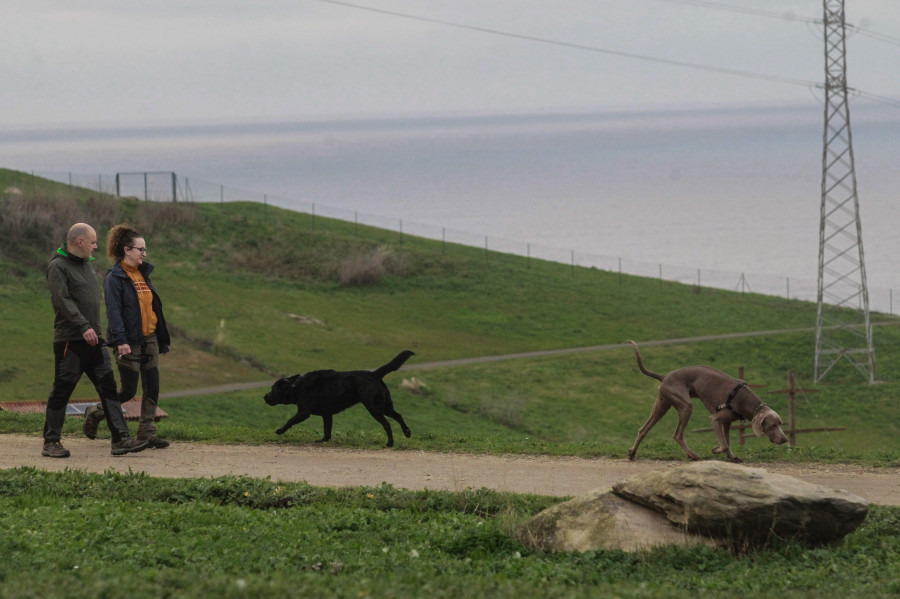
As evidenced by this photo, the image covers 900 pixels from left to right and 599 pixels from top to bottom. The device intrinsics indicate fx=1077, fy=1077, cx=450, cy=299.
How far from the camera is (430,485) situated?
12992mm

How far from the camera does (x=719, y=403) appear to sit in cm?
1420

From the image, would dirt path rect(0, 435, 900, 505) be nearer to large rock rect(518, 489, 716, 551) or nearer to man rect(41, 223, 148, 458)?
man rect(41, 223, 148, 458)

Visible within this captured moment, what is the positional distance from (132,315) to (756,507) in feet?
27.0

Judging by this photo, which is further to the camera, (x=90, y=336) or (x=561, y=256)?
(x=561, y=256)

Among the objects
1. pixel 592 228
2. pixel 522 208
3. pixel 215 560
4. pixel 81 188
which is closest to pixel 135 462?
pixel 215 560

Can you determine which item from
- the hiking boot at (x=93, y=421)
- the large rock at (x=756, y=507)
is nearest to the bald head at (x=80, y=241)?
the hiking boot at (x=93, y=421)

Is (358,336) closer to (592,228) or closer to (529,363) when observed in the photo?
(529,363)

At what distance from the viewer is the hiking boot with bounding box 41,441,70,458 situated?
46.1ft

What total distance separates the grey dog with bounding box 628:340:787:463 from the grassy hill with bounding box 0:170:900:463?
13722 millimetres

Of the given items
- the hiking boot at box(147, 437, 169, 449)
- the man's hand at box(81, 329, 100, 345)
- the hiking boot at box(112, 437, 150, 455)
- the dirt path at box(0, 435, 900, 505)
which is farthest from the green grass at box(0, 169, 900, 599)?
the man's hand at box(81, 329, 100, 345)

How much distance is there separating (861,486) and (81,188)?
208 ft

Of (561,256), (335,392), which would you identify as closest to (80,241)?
(335,392)

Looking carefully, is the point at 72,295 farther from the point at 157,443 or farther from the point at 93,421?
the point at 157,443

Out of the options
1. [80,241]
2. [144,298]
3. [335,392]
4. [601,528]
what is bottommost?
[601,528]
